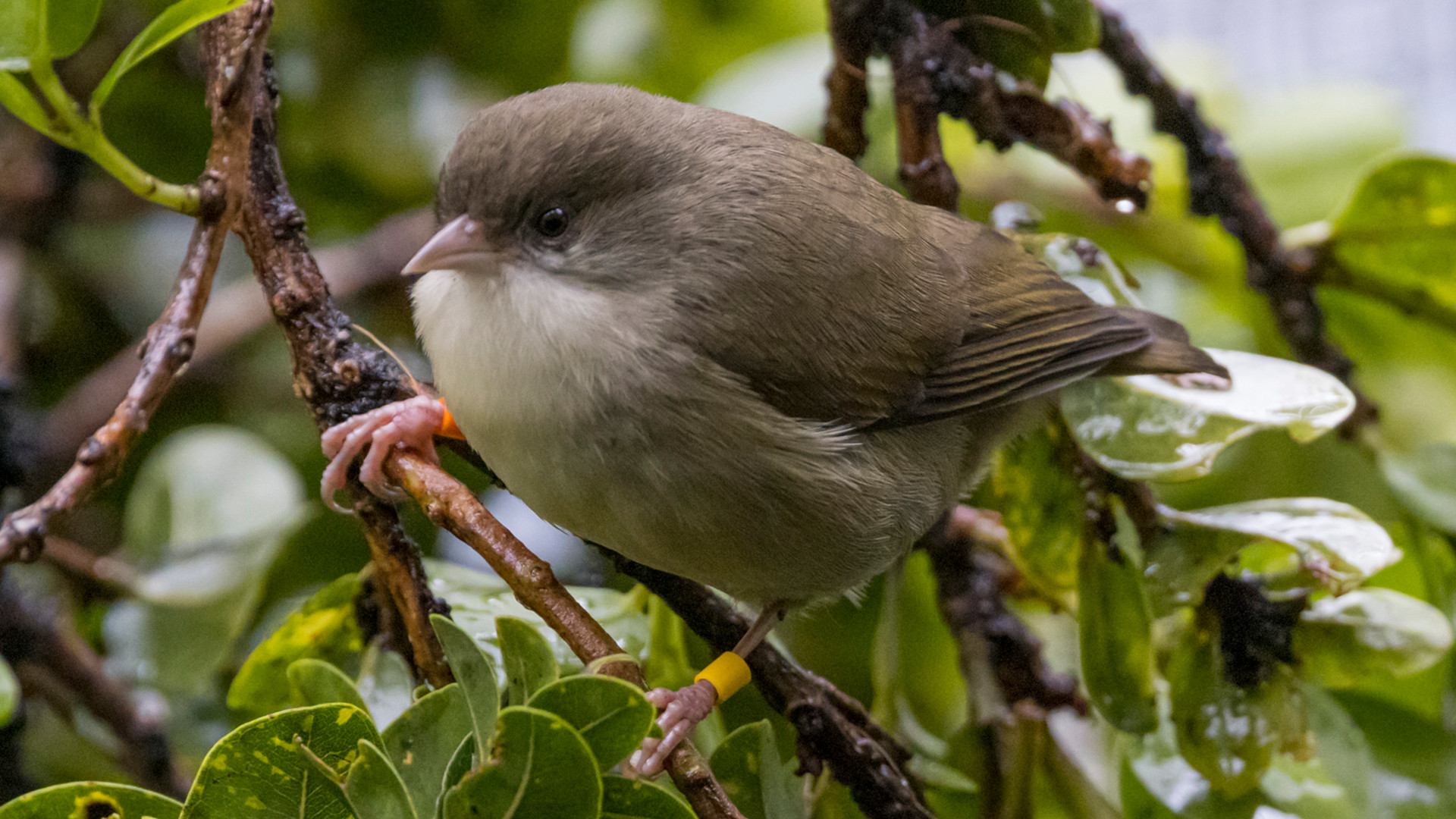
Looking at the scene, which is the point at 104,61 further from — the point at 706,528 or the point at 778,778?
the point at 778,778

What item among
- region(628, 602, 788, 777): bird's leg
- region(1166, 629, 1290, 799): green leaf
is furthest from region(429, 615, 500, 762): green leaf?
region(1166, 629, 1290, 799): green leaf

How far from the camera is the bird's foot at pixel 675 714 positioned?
135cm

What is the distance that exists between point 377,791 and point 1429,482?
1896mm

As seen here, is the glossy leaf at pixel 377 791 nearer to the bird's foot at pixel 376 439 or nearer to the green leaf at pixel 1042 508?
the bird's foot at pixel 376 439

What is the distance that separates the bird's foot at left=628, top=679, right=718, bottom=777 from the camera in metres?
1.35

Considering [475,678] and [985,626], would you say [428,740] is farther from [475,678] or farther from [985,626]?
[985,626]

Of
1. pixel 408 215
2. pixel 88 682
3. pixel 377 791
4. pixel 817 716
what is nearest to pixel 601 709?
pixel 377 791

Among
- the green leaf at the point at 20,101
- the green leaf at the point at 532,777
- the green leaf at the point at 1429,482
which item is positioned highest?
the green leaf at the point at 20,101

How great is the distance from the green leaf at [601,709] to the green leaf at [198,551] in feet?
4.01

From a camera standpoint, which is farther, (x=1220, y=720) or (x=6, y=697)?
(x=1220, y=720)

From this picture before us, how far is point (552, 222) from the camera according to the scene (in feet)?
5.37

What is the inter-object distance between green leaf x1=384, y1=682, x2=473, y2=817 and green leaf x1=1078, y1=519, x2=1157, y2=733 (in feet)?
3.24

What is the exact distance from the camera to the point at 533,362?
1516mm

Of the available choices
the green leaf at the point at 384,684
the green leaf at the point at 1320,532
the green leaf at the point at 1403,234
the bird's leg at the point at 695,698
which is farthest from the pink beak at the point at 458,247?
the green leaf at the point at 1403,234
